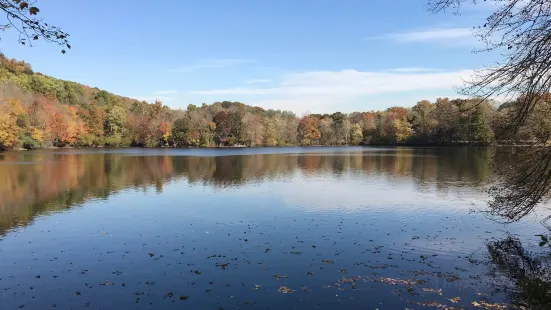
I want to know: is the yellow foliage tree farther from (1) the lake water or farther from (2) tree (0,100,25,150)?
(2) tree (0,100,25,150)

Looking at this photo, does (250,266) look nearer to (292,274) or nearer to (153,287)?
(292,274)

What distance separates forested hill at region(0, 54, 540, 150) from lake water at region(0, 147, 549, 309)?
59.6 m

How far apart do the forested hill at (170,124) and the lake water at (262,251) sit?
59629mm

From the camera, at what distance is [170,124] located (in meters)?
102

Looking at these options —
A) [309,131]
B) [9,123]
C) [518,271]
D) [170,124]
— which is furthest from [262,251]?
[309,131]

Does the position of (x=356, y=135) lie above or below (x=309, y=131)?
below

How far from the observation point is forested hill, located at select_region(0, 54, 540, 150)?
249 ft

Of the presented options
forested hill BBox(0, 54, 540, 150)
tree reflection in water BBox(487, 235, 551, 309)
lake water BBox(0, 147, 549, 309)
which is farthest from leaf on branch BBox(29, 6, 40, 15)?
forested hill BBox(0, 54, 540, 150)

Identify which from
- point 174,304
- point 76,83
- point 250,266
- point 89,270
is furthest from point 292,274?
point 76,83

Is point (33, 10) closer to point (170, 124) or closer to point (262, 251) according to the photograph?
point (262, 251)

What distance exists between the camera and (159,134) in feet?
329

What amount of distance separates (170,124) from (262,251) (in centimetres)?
9449

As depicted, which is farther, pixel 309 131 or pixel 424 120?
pixel 309 131

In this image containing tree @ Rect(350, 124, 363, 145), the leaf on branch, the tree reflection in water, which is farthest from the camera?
tree @ Rect(350, 124, 363, 145)
